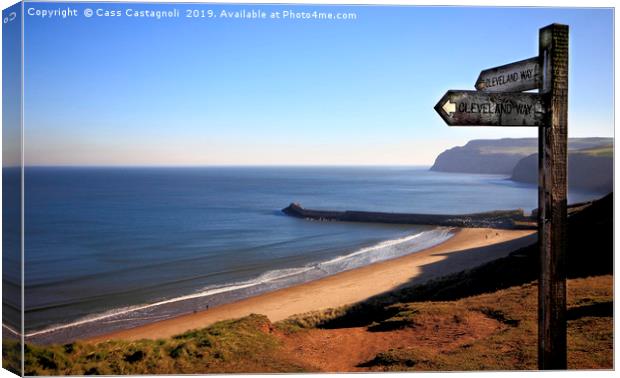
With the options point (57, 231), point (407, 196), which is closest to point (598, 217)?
point (57, 231)

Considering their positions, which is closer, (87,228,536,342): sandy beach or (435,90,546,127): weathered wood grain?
(435,90,546,127): weathered wood grain

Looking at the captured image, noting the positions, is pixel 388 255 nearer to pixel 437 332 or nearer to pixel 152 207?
pixel 152 207

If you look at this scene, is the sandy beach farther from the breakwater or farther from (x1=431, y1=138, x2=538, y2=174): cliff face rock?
(x1=431, y1=138, x2=538, y2=174): cliff face rock

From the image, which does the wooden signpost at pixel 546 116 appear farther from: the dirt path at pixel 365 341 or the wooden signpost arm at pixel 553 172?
the dirt path at pixel 365 341

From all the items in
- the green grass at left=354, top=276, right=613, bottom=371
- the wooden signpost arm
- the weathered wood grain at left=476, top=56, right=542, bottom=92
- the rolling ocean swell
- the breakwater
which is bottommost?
the rolling ocean swell

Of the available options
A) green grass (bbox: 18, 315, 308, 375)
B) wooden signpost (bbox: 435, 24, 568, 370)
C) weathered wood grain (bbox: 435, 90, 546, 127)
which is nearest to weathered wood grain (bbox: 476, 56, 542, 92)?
wooden signpost (bbox: 435, 24, 568, 370)
